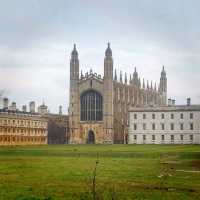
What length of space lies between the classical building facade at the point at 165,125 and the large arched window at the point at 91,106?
8703 millimetres

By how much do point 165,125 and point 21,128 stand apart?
31189 millimetres

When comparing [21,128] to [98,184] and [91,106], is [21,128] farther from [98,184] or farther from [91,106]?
[98,184]

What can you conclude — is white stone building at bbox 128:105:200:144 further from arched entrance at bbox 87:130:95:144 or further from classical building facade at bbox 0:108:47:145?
classical building facade at bbox 0:108:47:145

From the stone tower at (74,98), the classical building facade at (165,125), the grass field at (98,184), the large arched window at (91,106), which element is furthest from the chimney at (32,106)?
the grass field at (98,184)

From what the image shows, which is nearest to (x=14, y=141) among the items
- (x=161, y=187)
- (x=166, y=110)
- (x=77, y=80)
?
(x=77, y=80)

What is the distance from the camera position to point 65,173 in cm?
3153

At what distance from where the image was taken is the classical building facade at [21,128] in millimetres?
111794

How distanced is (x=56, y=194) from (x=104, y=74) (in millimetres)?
102716

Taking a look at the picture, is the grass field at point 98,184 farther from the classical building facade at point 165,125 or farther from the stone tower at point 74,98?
the stone tower at point 74,98

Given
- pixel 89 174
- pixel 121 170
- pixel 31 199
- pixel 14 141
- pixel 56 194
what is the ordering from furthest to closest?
pixel 14 141 → pixel 121 170 → pixel 89 174 → pixel 56 194 → pixel 31 199

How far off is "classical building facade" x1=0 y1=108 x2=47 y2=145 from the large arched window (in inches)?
398

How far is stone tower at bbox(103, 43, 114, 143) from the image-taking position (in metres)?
121

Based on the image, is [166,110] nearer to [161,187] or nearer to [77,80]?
[77,80]

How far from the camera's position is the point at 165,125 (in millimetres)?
117375
